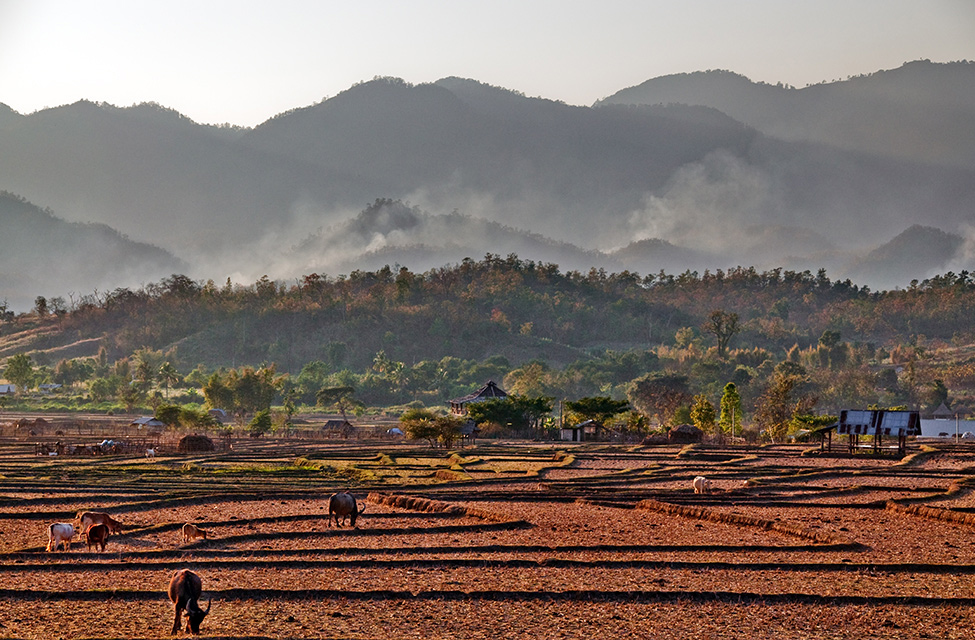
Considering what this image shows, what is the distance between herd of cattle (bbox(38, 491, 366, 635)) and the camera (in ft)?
57.4

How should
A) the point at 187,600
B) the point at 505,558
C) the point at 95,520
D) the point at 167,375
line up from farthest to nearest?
the point at 167,375, the point at 95,520, the point at 505,558, the point at 187,600

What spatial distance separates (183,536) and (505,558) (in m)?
9.26

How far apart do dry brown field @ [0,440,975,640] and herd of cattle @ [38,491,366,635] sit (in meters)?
0.45

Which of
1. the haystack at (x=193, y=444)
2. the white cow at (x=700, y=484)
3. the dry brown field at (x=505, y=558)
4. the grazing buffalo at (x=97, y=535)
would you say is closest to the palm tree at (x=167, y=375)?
the haystack at (x=193, y=444)

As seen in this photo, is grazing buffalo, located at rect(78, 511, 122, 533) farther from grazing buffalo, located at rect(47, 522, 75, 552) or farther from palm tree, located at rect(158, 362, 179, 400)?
palm tree, located at rect(158, 362, 179, 400)

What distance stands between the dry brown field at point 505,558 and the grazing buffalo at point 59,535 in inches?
19.2

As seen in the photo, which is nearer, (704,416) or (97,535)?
(97,535)

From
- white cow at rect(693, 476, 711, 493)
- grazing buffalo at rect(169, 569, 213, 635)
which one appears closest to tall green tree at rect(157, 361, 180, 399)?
white cow at rect(693, 476, 711, 493)

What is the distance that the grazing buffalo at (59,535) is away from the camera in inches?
1015

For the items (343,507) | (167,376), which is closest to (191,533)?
(343,507)

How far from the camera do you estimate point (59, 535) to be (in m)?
26.0

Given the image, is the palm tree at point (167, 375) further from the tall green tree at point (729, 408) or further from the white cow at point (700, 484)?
the white cow at point (700, 484)

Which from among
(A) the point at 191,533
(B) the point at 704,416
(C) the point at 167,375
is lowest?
(A) the point at 191,533

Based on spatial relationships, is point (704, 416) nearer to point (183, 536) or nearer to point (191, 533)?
point (183, 536)
